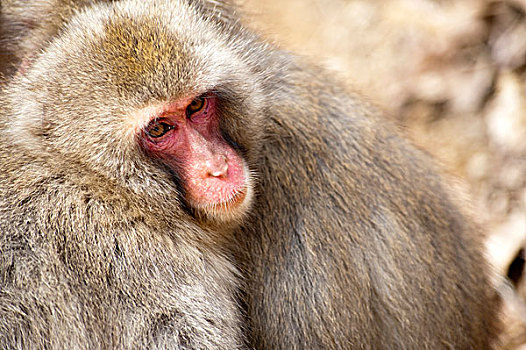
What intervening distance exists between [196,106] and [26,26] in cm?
132

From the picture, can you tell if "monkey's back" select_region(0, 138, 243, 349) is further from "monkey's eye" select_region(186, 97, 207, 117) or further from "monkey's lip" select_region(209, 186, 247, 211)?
"monkey's eye" select_region(186, 97, 207, 117)

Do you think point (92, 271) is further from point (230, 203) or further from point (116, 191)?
point (230, 203)

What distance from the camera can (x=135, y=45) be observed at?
3420 mm

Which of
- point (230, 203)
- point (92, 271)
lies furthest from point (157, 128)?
point (92, 271)

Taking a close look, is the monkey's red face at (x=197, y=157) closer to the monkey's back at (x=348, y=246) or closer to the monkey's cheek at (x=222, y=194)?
the monkey's cheek at (x=222, y=194)

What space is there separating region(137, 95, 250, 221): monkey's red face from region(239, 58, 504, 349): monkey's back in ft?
1.43

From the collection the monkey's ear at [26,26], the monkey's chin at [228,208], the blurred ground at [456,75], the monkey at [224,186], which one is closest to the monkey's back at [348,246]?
the monkey at [224,186]

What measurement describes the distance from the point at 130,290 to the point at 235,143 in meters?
0.85

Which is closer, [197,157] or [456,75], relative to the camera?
[197,157]

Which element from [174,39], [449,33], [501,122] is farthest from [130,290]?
[449,33]

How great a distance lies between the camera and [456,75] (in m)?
6.68

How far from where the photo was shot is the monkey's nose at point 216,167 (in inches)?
137

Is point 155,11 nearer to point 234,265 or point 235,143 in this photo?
point 235,143

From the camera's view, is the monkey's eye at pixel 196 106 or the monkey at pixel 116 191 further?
the monkey's eye at pixel 196 106
